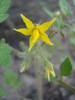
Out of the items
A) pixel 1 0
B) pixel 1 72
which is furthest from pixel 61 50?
pixel 1 0

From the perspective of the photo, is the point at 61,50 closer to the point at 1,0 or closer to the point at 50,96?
the point at 50,96

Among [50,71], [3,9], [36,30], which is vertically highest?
[3,9]

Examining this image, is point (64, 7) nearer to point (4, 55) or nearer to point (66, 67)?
point (66, 67)

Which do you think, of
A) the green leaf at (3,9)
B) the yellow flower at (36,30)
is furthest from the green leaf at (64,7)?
the green leaf at (3,9)

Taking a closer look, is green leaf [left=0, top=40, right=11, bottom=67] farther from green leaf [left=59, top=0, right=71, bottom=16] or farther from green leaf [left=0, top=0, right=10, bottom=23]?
Result: green leaf [left=59, top=0, right=71, bottom=16]

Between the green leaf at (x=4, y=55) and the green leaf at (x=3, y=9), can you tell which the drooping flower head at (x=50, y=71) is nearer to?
the green leaf at (x=4, y=55)

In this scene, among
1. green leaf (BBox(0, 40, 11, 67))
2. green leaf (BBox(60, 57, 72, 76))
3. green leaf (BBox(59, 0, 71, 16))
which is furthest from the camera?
green leaf (BBox(59, 0, 71, 16))

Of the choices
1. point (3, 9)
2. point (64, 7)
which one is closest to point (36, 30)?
point (3, 9)

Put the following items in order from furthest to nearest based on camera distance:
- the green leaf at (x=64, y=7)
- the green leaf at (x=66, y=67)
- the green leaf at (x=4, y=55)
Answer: the green leaf at (x=64, y=7) < the green leaf at (x=66, y=67) < the green leaf at (x=4, y=55)

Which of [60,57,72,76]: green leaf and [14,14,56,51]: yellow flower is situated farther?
[60,57,72,76]: green leaf

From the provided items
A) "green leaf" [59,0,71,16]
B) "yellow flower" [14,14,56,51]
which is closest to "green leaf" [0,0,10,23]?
"yellow flower" [14,14,56,51]

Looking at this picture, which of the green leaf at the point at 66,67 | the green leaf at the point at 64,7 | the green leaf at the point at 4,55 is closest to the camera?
the green leaf at the point at 4,55
